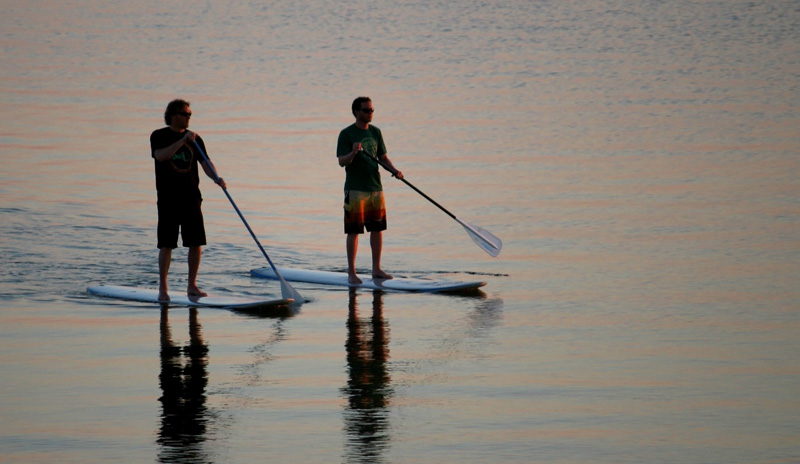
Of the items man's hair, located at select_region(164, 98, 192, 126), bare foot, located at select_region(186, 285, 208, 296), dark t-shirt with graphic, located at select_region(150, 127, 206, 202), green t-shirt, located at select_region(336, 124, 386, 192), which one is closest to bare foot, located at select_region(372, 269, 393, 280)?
green t-shirt, located at select_region(336, 124, 386, 192)

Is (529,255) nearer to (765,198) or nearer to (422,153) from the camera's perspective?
(765,198)

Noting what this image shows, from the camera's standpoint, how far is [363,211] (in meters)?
13.4

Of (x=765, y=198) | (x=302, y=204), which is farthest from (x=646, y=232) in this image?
(x=302, y=204)

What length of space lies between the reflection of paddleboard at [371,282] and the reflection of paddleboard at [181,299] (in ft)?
4.04

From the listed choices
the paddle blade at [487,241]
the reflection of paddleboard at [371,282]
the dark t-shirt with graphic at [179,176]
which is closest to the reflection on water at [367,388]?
the reflection of paddleboard at [371,282]

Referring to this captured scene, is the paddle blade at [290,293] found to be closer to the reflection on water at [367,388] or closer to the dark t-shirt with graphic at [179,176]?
the reflection on water at [367,388]

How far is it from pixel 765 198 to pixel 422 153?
23.8 feet

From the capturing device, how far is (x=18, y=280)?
13.5 meters

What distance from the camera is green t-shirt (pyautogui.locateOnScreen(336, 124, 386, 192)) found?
1319 cm

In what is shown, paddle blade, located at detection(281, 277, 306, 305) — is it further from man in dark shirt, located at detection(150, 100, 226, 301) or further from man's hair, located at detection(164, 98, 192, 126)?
man's hair, located at detection(164, 98, 192, 126)

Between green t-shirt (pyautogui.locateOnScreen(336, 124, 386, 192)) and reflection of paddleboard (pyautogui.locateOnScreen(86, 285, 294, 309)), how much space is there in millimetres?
1540

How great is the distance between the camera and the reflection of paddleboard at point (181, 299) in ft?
39.6

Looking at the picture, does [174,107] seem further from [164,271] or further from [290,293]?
[290,293]

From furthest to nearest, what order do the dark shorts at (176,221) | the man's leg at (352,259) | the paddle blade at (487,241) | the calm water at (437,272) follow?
1. the paddle blade at (487,241)
2. the man's leg at (352,259)
3. the dark shorts at (176,221)
4. the calm water at (437,272)
